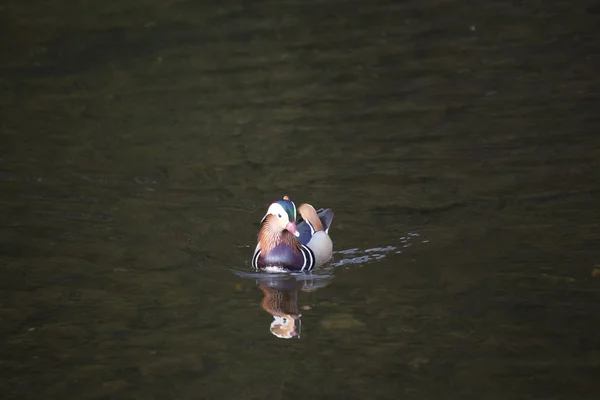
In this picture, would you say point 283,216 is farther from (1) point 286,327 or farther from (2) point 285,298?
(1) point 286,327

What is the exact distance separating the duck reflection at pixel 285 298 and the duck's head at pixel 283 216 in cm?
53

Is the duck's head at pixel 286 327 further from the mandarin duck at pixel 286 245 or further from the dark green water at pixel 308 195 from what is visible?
the mandarin duck at pixel 286 245

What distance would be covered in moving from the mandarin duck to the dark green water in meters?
0.34

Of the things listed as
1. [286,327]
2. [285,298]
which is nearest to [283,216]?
[285,298]

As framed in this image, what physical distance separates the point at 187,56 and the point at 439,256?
1046 cm

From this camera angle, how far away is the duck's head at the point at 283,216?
12.3m

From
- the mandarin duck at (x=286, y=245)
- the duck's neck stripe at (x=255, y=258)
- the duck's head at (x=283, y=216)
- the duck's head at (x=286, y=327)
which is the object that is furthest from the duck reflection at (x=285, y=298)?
the duck's head at (x=283, y=216)

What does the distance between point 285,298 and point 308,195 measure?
312 centimetres

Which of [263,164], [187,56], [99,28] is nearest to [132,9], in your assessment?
[99,28]

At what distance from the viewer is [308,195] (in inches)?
574

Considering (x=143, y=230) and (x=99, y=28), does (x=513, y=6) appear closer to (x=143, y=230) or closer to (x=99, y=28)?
(x=99, y=28)

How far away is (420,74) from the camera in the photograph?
19625 millimetres

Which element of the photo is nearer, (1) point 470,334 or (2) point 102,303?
(1) point 470,334

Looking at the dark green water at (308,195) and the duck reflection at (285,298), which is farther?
the duck reflection at (285,298)
